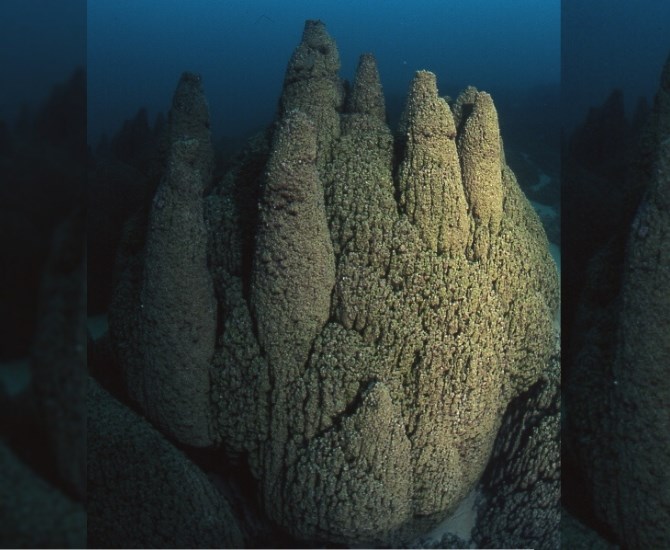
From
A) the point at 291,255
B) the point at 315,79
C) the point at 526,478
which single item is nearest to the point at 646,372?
the point at 526,478

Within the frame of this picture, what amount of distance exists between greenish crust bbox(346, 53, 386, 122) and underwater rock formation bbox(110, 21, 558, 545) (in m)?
0.01

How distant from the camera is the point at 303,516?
2.82m

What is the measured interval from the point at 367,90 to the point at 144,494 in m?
2.42

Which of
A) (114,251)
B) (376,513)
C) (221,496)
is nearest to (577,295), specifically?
(376,513)

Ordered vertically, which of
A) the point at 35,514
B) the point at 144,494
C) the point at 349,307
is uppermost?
the point at 349,307

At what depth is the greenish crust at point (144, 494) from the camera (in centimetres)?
290

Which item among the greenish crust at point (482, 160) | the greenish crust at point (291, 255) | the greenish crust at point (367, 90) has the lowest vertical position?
the greenish crust at point (291, 255)

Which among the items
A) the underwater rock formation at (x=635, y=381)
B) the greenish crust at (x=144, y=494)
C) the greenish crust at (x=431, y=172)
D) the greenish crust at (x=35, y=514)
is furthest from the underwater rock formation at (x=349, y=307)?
the greenish crust at (x=35, y=514)

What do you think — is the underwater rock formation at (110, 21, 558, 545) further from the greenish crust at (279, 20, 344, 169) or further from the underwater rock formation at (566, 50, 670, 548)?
the underwater rock formation at (566, 50, 670, 548)

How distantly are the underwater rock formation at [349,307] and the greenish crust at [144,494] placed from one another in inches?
6.6

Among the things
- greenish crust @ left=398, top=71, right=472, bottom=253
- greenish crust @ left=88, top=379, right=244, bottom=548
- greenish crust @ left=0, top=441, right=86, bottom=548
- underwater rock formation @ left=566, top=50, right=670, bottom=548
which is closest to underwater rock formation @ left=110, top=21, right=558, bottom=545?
greenish crust @ left=398, top=71, right=472, bottom=253

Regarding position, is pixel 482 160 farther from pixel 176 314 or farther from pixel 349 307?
pixel 176 314

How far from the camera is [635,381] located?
8.40 ft

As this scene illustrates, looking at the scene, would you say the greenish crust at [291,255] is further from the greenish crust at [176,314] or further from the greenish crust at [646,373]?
the greenish crust at [646,373]
